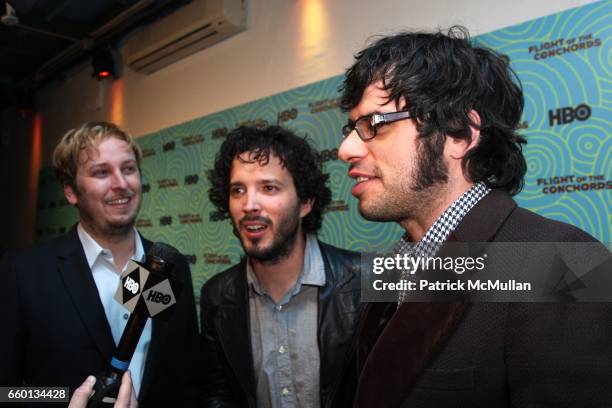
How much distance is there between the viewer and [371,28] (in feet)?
7.97

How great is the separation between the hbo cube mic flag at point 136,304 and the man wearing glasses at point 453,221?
0.49m

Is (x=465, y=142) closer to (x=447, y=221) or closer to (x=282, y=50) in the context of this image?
(x=447, y=221)

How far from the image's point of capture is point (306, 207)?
2141 millimetres

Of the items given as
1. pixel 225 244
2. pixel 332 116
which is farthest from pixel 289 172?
pixel 225 244

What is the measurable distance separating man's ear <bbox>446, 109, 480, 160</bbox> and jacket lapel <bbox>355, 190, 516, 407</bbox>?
0.17 metres

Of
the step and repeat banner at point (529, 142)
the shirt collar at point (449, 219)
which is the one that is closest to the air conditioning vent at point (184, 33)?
the step and repeat banner at point (529, 142)

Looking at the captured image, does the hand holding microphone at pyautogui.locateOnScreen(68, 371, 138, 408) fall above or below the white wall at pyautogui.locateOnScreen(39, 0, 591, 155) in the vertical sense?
below

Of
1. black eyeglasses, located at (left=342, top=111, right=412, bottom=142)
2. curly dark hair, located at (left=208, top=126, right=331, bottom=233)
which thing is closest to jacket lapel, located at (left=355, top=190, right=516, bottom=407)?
black eyeglasses, located at (left=342, top=111, right=412, bottom=142)

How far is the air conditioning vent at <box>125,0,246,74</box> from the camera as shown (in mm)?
3117

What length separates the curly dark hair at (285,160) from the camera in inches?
81.0

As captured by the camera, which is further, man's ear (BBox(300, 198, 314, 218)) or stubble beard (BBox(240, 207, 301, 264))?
man's ear (BBox(300, 198, 314, 218))

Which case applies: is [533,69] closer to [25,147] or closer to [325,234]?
[325,234]

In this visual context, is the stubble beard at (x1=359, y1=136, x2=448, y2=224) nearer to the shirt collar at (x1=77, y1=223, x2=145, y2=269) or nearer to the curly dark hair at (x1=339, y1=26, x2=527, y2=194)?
the curly dark hair at (x1=339, y1=26, x2=527, y2=194)

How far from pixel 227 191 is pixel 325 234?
0.63 m
